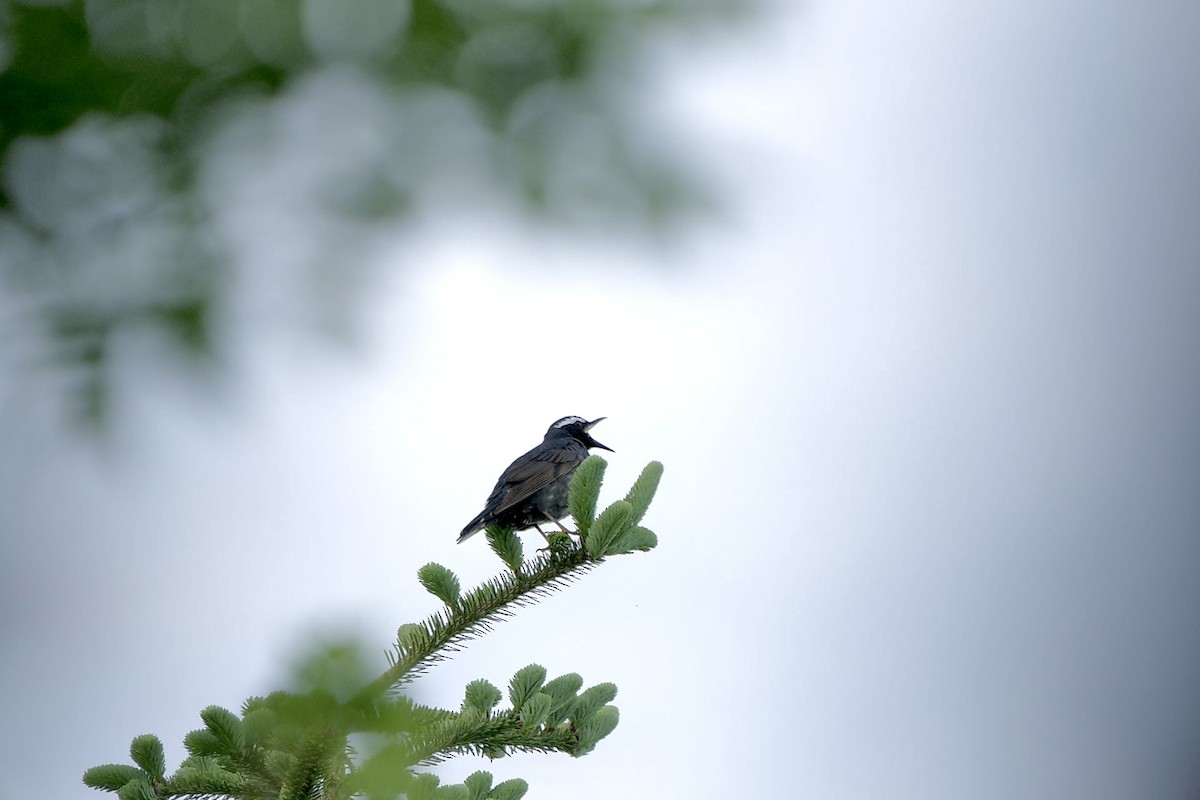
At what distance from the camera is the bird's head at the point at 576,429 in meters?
6.78

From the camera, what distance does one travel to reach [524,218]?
148cm

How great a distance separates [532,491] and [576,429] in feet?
6.74

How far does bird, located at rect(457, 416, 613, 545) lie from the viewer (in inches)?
187

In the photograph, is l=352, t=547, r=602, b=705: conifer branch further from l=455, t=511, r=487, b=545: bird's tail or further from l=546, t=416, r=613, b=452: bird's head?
l=546, t=416, r=613, b=452: bird's head

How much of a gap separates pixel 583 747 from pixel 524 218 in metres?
2.18

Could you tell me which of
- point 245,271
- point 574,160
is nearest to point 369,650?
point 245,271

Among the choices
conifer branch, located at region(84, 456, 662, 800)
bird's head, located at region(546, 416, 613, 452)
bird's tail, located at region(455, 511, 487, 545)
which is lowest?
conifer branch, located at region(84, 456, 662, 800)

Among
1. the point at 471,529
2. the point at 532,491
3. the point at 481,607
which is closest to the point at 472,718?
the point at 481,607

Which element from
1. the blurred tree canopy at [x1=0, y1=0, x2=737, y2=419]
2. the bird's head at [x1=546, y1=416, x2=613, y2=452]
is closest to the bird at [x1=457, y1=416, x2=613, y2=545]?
the bird's head at [x1=546, y1=416, x2=613, y2=452]

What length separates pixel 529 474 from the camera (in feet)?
16.5

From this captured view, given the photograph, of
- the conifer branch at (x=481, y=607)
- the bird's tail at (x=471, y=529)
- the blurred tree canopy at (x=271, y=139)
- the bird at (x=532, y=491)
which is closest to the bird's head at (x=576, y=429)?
the bird at (x=532, y=491)

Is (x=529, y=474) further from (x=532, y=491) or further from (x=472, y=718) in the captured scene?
(x=472, y=718)

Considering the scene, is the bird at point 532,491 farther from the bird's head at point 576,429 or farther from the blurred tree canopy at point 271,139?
the blurred tree canopy at point 271,139

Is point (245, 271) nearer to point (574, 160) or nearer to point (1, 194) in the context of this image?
point (1, 194)
